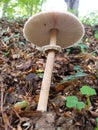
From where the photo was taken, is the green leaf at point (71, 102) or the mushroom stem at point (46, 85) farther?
the mushroom stem at point (46, 85)

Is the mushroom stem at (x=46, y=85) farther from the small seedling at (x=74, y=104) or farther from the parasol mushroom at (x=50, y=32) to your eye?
the small seedling at (x=74, y=104)

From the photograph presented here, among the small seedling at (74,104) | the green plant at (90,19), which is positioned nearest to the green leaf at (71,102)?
the small seedling at (74,104)

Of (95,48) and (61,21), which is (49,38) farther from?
(95,48)

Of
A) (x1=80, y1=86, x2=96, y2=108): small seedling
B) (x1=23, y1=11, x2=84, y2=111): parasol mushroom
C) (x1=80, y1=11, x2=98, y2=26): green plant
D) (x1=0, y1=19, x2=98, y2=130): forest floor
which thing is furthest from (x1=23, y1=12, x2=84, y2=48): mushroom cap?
(x1=80, y1=11, x2=98, y2=26): green plant

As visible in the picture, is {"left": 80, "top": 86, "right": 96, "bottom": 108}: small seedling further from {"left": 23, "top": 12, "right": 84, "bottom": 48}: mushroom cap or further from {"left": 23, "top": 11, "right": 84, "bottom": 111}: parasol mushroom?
{"left": 23, "top": 12, "right": 84, "bottom": 48}: mushroom cap

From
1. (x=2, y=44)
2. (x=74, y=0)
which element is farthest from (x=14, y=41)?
(x=74, y=0)

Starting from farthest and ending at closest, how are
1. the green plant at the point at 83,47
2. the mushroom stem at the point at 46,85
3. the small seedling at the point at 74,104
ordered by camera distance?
1. the green plant at the point at 83,47
2. the mushroom stem at the point at 46,85
3. the small seedling at the point at 74,104
